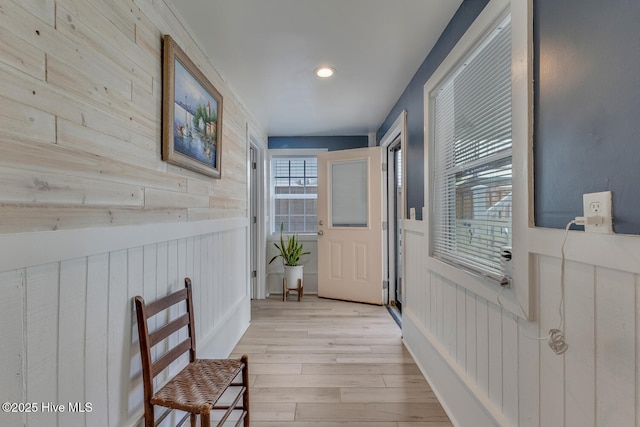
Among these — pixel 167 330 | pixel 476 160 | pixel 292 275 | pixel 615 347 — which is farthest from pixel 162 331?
pixel 292 275

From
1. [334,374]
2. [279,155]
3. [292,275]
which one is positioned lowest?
[334,374]

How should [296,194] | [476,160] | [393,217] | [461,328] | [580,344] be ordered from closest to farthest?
[580,344] → [476,160] → [461,328] → [393,217] → [296,194]

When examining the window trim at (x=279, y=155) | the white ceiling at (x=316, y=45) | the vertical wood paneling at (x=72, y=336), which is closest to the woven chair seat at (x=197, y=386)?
the vertical wood paneling at (x=72, y=336)

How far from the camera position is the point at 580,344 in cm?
84

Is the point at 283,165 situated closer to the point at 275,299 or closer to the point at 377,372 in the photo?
the point at 275,299

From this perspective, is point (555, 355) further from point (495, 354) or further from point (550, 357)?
point (495, 354)

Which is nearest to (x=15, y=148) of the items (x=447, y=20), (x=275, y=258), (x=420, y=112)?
(x=447, y=20)

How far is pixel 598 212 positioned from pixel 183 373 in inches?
67.5

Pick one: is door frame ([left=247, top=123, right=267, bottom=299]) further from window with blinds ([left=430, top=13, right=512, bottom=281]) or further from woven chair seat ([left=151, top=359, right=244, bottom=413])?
window with blinds ([left=430, top=13, right=512, bottom=281])

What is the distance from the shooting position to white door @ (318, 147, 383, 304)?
357 cm

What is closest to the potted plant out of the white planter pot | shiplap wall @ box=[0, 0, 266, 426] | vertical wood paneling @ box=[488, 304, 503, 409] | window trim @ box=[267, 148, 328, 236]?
the white planter pot

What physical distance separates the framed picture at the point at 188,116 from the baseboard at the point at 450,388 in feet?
6.04

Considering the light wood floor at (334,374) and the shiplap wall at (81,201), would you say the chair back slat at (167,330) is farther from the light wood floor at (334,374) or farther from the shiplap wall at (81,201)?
the light wood floor at (334,374)

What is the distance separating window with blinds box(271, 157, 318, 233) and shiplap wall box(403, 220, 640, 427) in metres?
2.75
